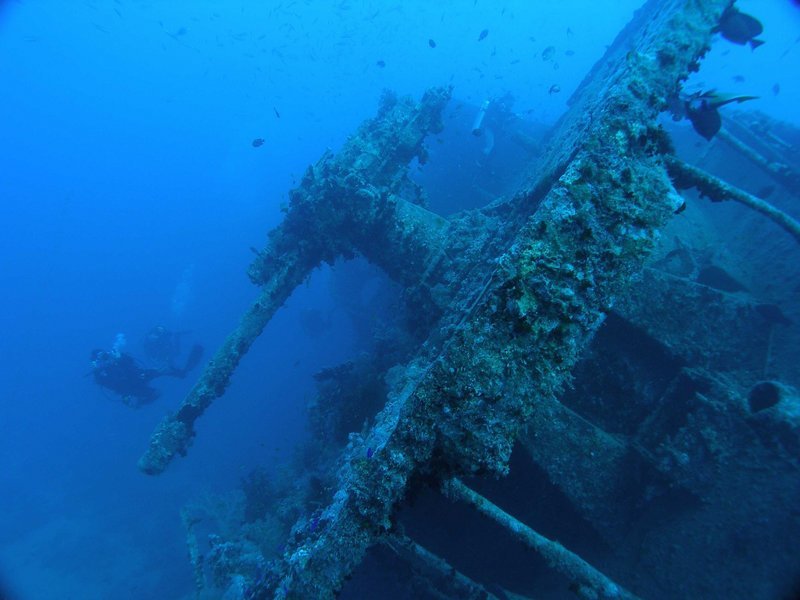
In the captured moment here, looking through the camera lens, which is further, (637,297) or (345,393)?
(345,393)

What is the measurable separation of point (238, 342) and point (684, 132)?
12.4 m

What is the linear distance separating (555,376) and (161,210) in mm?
64185

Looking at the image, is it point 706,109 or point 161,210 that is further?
point 161,210

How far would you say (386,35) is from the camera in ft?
395

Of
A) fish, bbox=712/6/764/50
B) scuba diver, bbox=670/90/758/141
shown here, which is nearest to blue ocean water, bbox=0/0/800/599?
fish, bbox=712/6/764/50

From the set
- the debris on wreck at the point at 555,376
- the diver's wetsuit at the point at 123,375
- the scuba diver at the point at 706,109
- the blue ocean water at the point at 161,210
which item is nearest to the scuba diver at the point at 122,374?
the diver's wetsuit at the point at 123,375

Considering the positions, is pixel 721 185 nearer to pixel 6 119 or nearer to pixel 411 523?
pixel 411 523

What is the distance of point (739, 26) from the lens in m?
5.70

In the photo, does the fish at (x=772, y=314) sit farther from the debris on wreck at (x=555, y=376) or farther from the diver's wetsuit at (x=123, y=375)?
the diver's wetsuit at (x=123, y=375)

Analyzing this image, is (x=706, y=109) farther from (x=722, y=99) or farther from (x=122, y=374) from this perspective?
(x=122, y=374)

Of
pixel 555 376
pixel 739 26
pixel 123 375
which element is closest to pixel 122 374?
pixel 123 375

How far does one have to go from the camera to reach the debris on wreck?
1714 millimetres

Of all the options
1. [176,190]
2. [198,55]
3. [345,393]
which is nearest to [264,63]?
[198,55]

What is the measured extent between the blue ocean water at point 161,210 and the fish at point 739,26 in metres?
8.70
